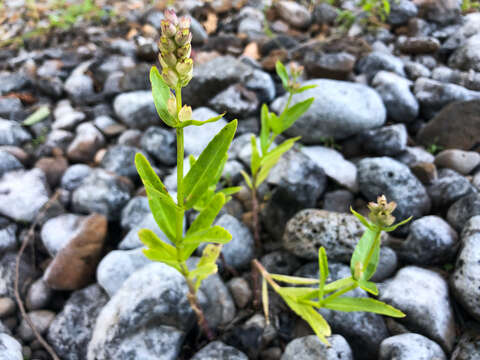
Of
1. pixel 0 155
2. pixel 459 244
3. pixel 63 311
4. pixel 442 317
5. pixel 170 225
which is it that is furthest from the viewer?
pixel 0 155

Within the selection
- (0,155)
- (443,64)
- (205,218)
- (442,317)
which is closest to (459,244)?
(442,317)

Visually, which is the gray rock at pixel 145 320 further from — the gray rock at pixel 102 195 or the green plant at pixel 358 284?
the gray rock at pixel 102 195

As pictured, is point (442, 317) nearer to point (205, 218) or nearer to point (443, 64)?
point (205, 218)

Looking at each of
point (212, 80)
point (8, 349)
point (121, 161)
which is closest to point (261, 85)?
point (212, 80)

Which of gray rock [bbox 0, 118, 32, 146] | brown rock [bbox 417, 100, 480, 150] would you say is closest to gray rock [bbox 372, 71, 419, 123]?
brown rock [bbox 417, 100, 480, 150]

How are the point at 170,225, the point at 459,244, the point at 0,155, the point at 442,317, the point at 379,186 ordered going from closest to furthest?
the point at 170,225 < the point at 442,317 < the point at 459,244 < the point at 379,186 < the point at 0,155

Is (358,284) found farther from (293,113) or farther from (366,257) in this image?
(293,113)

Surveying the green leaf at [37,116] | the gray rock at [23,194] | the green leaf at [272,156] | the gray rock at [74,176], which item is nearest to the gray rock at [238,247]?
the green leaf at [272,156]
